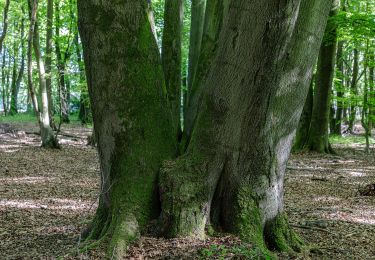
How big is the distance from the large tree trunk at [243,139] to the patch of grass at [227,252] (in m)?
0.23

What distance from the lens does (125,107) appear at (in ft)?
12.4

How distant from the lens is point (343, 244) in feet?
15.6

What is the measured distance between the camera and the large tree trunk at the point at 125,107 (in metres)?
3.73

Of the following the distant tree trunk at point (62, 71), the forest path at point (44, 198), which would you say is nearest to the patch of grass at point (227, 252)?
the forest path at point (44, 198)

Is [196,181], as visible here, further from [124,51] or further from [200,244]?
[124,51]

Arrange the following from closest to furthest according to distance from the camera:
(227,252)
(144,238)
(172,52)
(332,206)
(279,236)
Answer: (227,252) → (144,238) → (279,236) → (172,52) → (332,206)

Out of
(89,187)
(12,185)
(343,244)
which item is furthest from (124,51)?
(12,185)

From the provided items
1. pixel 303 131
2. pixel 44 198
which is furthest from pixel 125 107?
pixel 303 131

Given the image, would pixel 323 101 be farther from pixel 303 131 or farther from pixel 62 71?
pixel 62 71

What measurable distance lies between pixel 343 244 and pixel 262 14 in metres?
2.79

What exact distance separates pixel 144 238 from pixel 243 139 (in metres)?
1.17

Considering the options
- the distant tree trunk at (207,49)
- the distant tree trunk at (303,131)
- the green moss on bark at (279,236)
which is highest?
the distant tree trunk at (207,49)

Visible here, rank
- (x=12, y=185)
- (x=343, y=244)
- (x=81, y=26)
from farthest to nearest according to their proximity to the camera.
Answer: (x=12, y=185)
(x=343, y=244)
(x=81, y=26)

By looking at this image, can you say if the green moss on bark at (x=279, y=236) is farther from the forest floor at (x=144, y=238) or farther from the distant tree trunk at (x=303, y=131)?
the distant tree trunk at (x=303, y=131)
